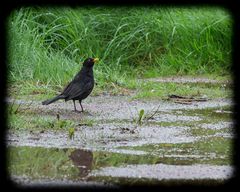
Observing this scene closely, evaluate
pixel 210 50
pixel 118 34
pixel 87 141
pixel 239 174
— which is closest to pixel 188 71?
pixel 210 50

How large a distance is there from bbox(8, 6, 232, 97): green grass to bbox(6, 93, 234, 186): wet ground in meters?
2.33

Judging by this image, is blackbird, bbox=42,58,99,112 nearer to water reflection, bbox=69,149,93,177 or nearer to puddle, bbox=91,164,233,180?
water reflection, bbox=69,149,93,177

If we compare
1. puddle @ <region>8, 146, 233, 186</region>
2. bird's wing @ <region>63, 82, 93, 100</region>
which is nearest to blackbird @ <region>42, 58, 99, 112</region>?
bird's wing @ <region>63, 82, 93, 100</region>

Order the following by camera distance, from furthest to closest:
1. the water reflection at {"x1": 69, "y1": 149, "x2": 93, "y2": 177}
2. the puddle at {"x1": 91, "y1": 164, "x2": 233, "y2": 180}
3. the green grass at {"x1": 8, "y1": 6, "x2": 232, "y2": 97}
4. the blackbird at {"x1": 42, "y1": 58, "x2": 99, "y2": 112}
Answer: the green grass at {"x1": 8, "y1": 6, "x2": 232, "y2": 97}
the blackbird at {"x1": 42, "y1": 58, "x2": 99, "y2": 112}
the water reflection at {"x1": 69, "y1": 149, "x2": 93, "y2": 177}
the puddle at {"x1": 91, "y1": 164, "x2": 233, "y2": 180}

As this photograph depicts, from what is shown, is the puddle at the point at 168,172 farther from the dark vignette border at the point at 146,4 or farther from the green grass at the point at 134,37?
the green grass at the point at 134,37

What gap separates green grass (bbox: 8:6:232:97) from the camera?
11.6 meters

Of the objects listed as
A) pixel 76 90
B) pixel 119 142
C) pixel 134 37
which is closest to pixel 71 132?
pixel 119 142

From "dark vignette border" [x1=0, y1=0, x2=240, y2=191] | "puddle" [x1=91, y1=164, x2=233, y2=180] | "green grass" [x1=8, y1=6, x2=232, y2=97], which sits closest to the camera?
"dark vignette border" [x1=0, y1=0, x2=240, y2=191]

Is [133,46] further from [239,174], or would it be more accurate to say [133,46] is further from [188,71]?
[239,174]

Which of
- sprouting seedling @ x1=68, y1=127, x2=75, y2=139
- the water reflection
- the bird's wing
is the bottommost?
the bird's wing

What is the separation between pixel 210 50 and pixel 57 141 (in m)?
5.60

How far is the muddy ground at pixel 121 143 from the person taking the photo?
561 cm

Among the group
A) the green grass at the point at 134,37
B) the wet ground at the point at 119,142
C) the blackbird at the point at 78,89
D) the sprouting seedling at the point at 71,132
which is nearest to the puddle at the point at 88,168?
the wet ground at the point at 119,142

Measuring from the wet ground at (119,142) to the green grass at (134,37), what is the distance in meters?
2.33
